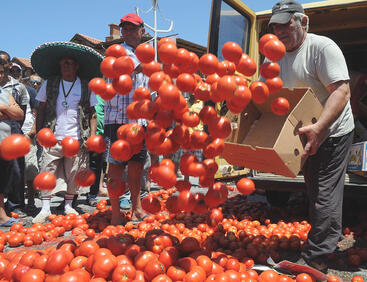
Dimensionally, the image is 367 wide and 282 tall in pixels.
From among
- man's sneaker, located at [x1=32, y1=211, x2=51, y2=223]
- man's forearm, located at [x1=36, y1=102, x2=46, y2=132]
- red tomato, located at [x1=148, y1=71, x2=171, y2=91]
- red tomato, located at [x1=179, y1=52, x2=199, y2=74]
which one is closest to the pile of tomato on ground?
man's sneaker, located at [x1=32, y1=211, x2=51, y2=223]

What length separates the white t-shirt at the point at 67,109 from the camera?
4.35 metres

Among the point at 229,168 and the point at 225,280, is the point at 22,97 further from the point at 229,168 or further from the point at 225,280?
the point at 225,280

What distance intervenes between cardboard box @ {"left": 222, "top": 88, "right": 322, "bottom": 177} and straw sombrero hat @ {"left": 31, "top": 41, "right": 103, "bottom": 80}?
2429mm

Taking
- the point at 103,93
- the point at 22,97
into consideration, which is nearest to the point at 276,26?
the point at 103,93

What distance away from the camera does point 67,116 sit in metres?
4.36

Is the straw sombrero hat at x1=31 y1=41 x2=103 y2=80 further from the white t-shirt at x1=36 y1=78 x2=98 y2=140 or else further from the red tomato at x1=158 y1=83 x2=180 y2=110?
the red tomato at x1=158 y1=83 x2=180 y2=110

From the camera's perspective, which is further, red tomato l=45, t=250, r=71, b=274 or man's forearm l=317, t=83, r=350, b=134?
man's forearm l=317, t=83, r=350, b=134

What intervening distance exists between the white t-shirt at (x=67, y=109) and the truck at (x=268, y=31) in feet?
6.47

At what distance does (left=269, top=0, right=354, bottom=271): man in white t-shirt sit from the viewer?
8.41 feet

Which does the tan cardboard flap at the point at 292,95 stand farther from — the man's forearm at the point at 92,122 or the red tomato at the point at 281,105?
the man's forearm at the point at 92,122

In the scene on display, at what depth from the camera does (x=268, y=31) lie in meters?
4.74

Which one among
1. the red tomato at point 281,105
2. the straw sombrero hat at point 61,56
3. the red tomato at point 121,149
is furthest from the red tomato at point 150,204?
the straw sombrero hat at point 61,56

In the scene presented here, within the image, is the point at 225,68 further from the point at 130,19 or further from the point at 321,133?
the point at 130,19

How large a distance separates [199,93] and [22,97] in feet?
10.9
